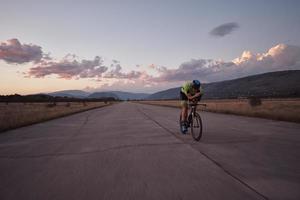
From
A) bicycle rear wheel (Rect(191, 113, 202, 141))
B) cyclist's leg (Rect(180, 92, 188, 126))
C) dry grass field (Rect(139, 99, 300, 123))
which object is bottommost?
dry grass field (Rect(139, 99, 300, 123))

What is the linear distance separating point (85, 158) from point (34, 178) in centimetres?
175

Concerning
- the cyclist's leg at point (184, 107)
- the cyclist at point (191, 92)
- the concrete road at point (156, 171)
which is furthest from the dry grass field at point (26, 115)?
the cyclist at point (191, 92)

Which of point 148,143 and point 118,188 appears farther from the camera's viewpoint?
point 148,143

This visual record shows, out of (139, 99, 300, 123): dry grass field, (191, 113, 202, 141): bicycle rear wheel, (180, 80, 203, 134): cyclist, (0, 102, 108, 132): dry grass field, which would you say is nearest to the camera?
(191, 113, 202, 141): bicycle rear wheel

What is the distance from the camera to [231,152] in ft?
22.1

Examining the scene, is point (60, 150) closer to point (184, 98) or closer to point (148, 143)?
point (148, 143)

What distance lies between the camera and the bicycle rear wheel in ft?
29.1

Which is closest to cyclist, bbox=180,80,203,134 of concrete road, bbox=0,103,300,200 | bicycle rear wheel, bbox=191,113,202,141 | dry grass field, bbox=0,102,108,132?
bicycle rear wheel, bbox=191,113,202,141

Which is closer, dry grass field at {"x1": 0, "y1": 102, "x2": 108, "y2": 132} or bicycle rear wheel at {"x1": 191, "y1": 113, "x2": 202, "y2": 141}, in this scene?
bicycle rear wheel at {"x1": 191, "y1": 113, "x2": 202, "y2": 141}

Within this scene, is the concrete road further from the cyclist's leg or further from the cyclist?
the cyclist's leg

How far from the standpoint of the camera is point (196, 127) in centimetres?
923

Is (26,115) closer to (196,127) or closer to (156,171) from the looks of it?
(196,127)

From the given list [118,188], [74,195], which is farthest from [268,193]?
[74,195]

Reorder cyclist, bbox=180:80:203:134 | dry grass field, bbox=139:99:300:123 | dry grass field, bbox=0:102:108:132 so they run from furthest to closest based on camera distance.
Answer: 1. dry grass field, bbox=0:102:108:132
2. dry grass field, bbox=139:99:300:123
3. cyclist, bbox=180:80:203:134
